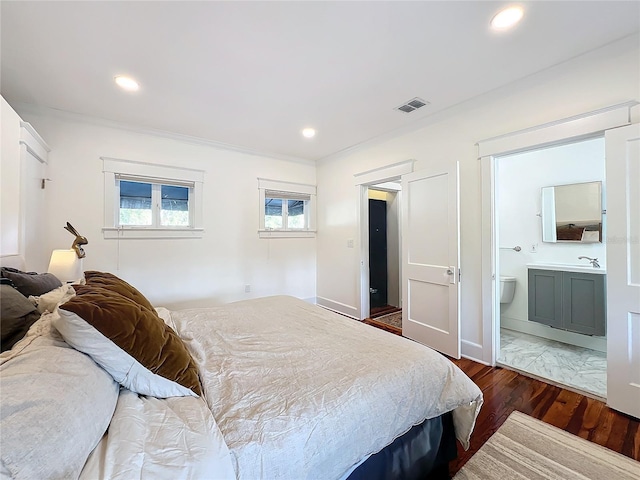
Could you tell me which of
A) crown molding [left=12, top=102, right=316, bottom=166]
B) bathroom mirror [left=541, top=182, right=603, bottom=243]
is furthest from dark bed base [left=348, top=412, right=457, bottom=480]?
crown molding [left=12, top=102, right=316, bottom=166]

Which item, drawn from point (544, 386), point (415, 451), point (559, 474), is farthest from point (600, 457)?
point (415, 451)

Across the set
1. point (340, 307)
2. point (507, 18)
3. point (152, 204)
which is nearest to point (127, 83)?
point (152, 204)

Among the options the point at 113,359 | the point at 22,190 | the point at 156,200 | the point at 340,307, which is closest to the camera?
the point at 113,359

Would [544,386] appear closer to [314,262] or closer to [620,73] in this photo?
[620,73]

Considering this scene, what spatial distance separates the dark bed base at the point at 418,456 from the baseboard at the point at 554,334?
2.62 meters

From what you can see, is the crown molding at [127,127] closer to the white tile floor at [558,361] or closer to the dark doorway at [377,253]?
the dark doorway at [377,253]

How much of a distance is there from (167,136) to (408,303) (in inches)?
145

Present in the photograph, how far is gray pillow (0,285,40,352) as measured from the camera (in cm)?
106

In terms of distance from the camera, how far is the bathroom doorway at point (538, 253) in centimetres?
261

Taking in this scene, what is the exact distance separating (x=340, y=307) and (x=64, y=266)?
336cm

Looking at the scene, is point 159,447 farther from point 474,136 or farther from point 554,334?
point 554,334

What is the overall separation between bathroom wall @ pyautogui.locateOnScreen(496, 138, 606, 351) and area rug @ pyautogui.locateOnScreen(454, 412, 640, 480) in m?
1.90

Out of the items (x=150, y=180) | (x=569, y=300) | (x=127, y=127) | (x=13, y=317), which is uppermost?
(x=127, y=127)

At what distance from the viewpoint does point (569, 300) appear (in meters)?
2.97
